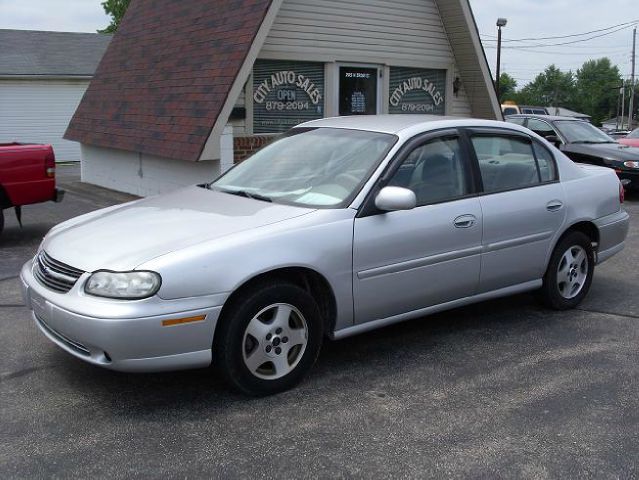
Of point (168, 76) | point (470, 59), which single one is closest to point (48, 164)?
point (168, 76)

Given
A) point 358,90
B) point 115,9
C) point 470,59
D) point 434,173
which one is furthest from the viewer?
point 115,9

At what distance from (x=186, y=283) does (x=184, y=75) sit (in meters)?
8.59

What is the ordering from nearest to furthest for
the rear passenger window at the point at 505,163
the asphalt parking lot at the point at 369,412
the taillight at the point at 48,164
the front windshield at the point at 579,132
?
the asphalt parking lot at the point at 369,412 < the rear passenger window at the point at 505,163 < the taillight at the point at 48,164 < the front windshield at the point at 579,132

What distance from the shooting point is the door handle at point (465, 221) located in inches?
186

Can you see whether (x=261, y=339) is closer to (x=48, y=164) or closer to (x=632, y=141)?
(x=48, y=164)

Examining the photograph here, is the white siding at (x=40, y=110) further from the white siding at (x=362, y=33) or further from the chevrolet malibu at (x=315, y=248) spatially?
the chevrolet malibu at (x=315, y=248)

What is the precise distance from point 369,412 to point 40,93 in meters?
22.4

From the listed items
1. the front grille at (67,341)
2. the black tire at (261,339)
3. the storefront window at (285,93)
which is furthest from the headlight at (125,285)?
the storefront window at (285,93)

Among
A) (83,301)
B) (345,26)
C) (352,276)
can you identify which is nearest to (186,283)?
(83,301)

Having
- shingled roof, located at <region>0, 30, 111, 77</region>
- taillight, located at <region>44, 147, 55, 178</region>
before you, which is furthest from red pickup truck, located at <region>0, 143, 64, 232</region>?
shingled roof, located at <region>0, 30, 111, 77</region>

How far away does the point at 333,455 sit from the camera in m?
3.38

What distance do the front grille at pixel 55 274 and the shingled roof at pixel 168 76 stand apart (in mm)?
6183

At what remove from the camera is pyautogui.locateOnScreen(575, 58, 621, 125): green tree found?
110 metres

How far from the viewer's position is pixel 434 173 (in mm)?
4820
